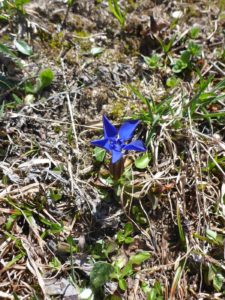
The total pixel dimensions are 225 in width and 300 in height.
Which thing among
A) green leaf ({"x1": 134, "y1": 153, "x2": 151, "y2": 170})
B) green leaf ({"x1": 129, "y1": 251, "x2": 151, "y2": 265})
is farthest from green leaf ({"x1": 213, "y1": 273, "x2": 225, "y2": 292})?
green leaf ({"x1": 134, "y1": 153, "x2": 151, "y2": 170})

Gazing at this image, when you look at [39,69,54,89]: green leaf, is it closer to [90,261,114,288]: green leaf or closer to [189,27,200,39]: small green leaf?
[189,27,200,39]: small green leaf

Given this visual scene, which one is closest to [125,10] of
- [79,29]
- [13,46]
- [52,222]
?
[79,29]

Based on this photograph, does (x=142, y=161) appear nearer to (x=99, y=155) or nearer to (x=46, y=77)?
(x=99, y=155)

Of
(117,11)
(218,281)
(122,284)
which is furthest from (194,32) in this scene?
(122,284)

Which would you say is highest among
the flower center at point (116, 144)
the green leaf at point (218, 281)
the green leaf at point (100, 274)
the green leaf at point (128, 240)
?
the flower center at point (116, 144)

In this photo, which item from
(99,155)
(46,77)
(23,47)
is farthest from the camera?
(23,47)

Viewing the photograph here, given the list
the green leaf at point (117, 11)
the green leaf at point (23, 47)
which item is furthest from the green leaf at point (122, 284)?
the green leaf at point (117, 11)

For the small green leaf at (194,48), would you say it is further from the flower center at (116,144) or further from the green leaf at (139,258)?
the green leaf at (139,258)
